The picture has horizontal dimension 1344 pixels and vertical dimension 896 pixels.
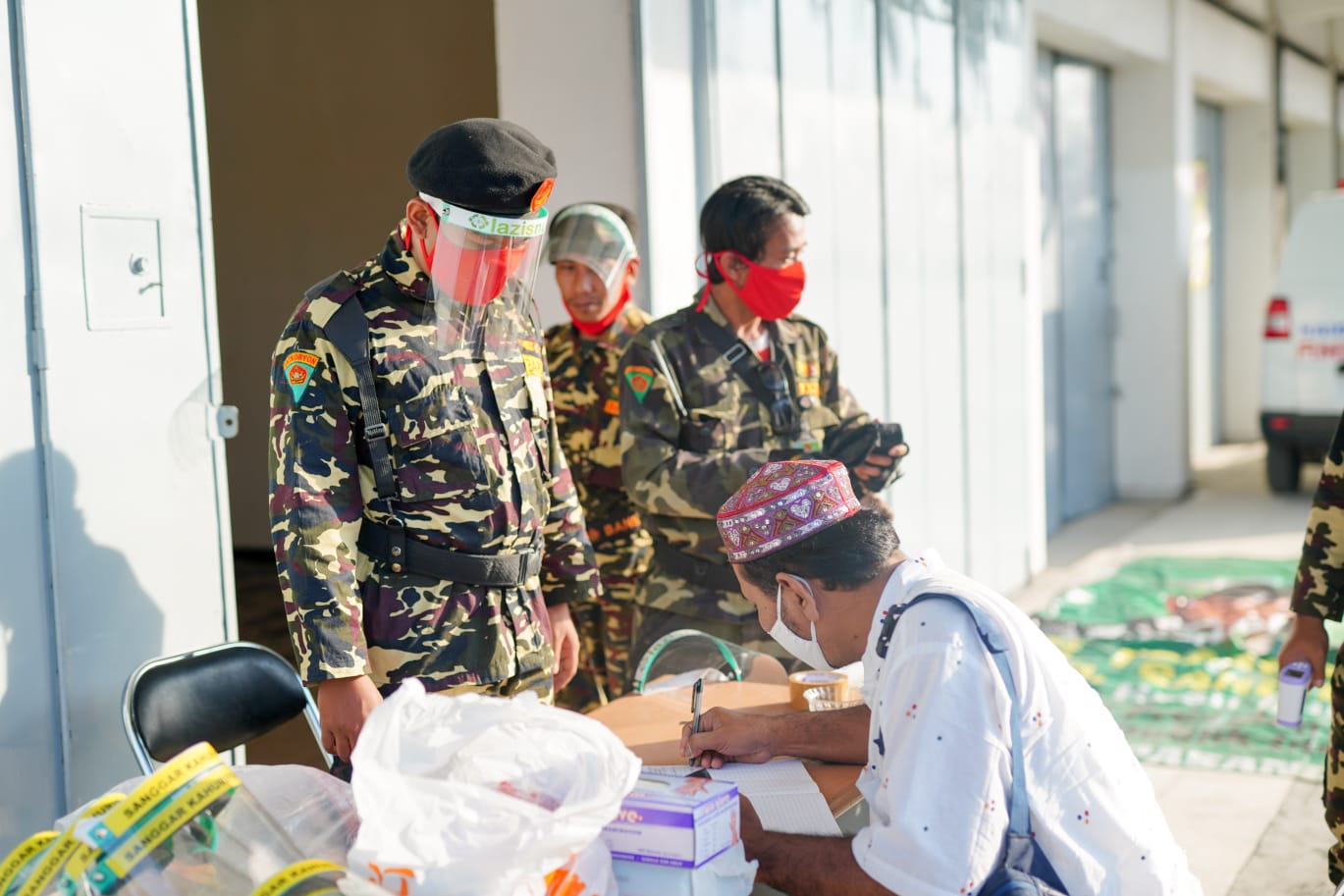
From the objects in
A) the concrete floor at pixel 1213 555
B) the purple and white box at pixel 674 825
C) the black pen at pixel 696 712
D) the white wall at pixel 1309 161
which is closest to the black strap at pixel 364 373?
the black pen at pixel 696 712

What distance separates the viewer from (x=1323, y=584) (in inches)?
112

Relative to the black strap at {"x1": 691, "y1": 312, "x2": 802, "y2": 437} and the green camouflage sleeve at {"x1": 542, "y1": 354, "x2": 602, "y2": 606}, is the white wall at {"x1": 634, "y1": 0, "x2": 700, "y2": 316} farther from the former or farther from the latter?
the green camouflage sleeve at {"x1": 542, "y1": 354, "x2": 602, "y2": 606}

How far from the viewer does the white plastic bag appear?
1.48 metres

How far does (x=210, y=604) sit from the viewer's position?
2.99 metres

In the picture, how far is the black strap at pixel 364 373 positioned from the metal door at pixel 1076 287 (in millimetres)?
6887

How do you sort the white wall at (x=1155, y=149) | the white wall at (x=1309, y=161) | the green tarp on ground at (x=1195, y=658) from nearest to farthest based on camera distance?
the green tarp on ground at (x=1195, y=658)
the white wall at (x=1155, y=149)
the white wall at (x=1309, y=161)

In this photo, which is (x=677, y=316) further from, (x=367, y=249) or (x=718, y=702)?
→ (x=367, y=249)

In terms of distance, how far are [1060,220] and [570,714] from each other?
7824 millimetres

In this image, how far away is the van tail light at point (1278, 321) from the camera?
8734 millimetres

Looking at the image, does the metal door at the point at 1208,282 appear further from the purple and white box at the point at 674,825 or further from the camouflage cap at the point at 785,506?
the purple and white box at the point at 674,825

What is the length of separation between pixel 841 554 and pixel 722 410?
1.37 m

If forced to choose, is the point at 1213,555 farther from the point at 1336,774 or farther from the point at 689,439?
the point at 689,439

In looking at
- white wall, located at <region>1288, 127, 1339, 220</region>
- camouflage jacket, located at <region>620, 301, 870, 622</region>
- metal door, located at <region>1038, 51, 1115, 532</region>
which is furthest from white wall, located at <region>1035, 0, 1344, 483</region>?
camouflage jacket, located at <region>620, 301, 870, 622</region>

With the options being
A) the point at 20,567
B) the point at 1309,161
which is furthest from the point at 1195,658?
the point at 1309,161
